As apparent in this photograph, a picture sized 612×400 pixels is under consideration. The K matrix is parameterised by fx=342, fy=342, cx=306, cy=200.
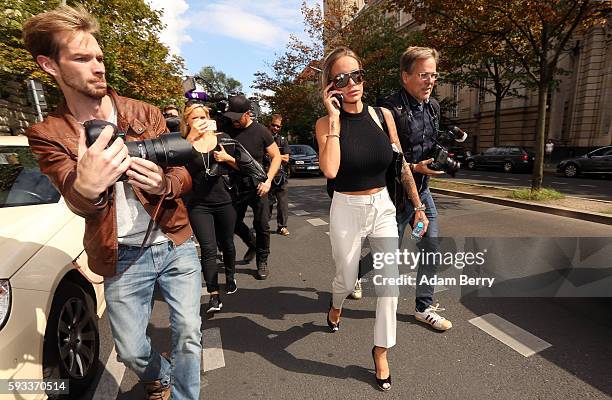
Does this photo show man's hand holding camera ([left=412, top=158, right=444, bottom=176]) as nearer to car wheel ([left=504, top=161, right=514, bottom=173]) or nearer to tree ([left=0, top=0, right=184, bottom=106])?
tree ([left=0, top=0, right=184, bottom=106])

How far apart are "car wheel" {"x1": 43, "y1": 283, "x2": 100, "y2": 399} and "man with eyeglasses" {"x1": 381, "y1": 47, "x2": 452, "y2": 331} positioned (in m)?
2.44

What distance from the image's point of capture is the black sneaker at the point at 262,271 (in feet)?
13.8

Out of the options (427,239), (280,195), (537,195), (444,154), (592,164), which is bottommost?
(592,164)

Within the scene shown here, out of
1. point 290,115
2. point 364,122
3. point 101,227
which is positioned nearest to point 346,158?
point 364,122

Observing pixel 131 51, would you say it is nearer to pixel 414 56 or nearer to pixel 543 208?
pixel 414 56

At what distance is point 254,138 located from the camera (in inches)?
145

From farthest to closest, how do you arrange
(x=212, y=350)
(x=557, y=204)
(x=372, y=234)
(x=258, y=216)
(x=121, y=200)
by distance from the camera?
(x=557, y=204) → (x=258, y=216) → (x=212, y=350) → (x=372, y=234) → (x=121, y=200)

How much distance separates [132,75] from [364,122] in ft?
45.4

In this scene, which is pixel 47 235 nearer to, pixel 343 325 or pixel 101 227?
pixel 101 227

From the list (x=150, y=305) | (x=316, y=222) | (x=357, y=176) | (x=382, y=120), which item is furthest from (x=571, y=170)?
(x=150, y=305)

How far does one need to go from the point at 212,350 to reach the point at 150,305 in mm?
1086

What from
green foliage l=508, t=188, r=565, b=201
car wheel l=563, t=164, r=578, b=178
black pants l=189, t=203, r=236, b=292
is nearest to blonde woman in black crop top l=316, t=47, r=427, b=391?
black pants l=189, t=203, r=236, b=292

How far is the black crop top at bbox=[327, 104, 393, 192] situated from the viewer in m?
2.22

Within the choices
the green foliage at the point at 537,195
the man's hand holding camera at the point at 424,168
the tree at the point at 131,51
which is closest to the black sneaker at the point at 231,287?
the man's hand holding camera at the point at 424,168
